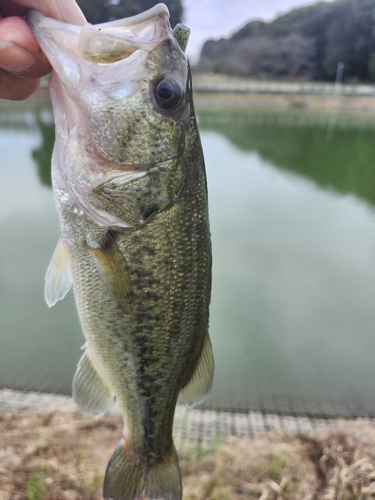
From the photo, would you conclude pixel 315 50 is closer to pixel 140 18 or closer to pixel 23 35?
pixel 140 18

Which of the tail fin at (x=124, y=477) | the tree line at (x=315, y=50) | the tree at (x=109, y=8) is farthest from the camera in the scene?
the tree line at (x=315, y=50)

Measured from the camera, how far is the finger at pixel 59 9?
3.30 feet

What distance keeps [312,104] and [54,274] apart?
28.2 m

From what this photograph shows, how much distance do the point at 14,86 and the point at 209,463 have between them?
2354mm

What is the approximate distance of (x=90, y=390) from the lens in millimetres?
1348

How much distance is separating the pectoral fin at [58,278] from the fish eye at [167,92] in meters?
0.56

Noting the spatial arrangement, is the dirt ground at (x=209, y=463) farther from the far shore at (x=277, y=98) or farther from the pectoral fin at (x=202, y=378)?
the far shore at (x=277, y=98)

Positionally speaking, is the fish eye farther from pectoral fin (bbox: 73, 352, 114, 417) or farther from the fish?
pectoral fin (bbox: 73, 352, 114, 417)

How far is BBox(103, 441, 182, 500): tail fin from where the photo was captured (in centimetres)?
131

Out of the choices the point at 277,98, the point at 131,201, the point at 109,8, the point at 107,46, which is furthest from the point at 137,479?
the point at 277,98

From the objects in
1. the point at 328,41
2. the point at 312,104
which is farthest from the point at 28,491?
the point at 328,41

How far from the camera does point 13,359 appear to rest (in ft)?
12.3

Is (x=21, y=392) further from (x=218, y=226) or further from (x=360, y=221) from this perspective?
(x=360, y=221)

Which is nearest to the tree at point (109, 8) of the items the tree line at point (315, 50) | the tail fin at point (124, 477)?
the tail fin at point (124, 477)
